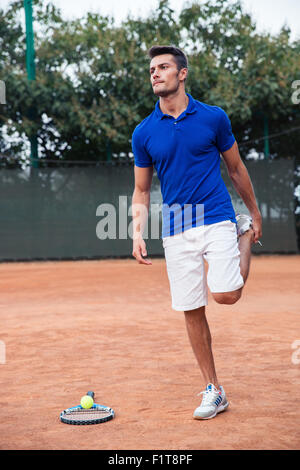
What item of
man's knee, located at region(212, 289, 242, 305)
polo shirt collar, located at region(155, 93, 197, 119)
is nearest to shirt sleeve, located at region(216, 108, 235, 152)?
polo shirt collar, located at region(155, 93, 197, 119)

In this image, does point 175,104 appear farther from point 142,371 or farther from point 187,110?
point 142,371

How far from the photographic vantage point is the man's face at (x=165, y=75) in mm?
3104

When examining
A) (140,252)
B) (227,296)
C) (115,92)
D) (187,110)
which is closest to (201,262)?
(227,296)

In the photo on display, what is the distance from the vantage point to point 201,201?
121 inches

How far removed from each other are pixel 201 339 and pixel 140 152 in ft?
3.60

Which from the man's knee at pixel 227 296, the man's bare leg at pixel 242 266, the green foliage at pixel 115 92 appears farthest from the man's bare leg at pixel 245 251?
the green foliage at pixel 115 92

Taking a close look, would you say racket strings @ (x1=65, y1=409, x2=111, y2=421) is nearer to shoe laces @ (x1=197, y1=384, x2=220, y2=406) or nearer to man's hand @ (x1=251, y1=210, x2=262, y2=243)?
shoe laces @ (x1=197, y1=384, x2=220, y2=406)

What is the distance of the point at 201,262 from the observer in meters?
3.12

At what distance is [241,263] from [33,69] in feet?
46.7

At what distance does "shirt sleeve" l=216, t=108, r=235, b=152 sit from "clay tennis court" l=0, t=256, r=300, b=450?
145cm

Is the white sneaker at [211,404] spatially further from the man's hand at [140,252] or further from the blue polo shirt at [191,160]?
the blue polo shirt at [191,160]
